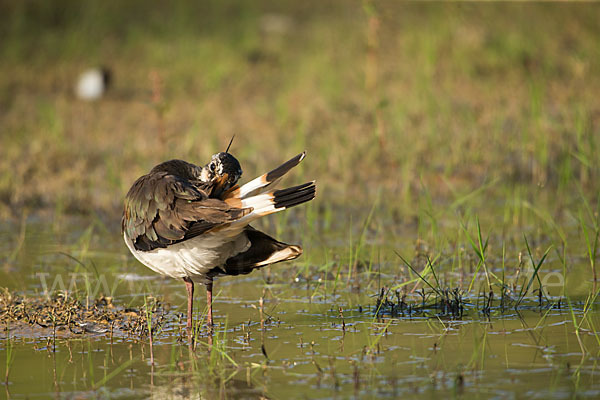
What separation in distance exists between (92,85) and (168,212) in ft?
23.8

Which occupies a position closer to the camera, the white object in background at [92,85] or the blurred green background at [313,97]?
the blurred green background at [313,97]

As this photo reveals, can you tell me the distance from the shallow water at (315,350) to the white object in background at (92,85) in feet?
19.2

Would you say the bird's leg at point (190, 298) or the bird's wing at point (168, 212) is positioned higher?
the bird's wing at point (168, 212)

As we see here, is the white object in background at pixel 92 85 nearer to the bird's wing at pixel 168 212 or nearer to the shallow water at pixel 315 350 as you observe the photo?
the shallow water at pixel 315 350

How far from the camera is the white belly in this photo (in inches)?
180

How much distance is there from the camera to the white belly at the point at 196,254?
4566mm

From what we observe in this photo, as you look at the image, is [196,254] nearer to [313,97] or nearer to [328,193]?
[328,193]

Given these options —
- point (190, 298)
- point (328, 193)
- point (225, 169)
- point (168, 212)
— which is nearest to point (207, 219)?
point (168, 212)

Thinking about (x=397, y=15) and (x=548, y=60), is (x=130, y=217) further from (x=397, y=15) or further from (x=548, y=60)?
(x=397, y=15)

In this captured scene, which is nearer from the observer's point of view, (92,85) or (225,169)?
(225,169)

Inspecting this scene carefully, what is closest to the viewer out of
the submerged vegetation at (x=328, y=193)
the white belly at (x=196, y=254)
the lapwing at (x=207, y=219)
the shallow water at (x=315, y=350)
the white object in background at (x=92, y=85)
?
the shallow water at (x=315, y=350)

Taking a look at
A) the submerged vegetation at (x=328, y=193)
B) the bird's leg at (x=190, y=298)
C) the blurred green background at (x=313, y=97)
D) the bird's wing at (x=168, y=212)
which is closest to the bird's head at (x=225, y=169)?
the bird's wing at (x=168, y=212)

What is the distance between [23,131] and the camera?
9992 millimetres

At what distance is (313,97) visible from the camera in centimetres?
1084
